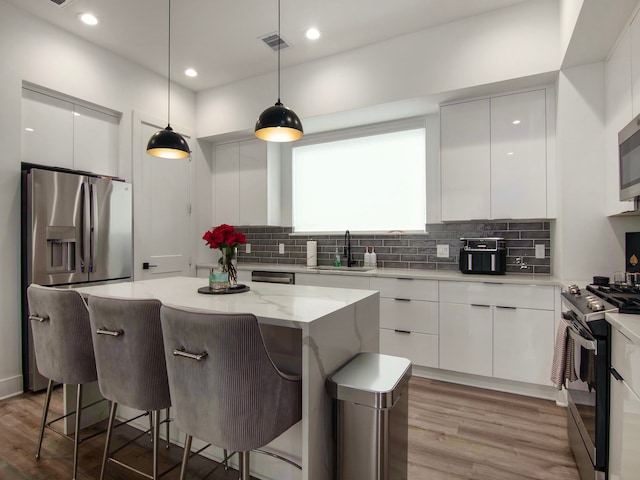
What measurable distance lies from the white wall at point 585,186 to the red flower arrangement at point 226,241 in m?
2.39

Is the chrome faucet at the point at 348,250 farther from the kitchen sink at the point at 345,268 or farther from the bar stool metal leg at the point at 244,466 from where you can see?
the bar stool metal leg at the point at 244,466

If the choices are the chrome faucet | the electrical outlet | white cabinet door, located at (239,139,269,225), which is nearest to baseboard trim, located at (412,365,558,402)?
the electrical outlet

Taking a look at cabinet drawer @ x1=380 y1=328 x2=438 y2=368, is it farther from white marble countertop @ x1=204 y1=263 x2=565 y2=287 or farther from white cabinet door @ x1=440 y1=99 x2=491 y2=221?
white cabinet door @ x1=440 y1=99 x2=491 y2=221

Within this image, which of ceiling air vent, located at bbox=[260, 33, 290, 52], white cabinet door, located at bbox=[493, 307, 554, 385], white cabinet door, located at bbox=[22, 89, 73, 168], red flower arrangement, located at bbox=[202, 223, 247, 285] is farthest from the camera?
ceiling air vent, located at bbox=[260, 33, 290, 52]

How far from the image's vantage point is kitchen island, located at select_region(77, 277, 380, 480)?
1346mm

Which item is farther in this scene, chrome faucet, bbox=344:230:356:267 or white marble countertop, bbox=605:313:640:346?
chrome faucet, bbox=344:230:356:267

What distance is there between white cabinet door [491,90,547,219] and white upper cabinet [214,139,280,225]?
8.34ft

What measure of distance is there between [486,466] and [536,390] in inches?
46.4

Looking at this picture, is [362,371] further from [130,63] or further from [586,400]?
[130,63]

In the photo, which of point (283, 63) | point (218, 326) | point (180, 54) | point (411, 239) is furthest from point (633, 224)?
point (180, 54)

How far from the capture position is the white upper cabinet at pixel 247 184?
14.5 feet

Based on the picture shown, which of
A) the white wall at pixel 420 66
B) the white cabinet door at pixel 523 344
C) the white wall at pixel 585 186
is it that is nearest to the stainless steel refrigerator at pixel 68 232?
the white wall at pixel 420 66

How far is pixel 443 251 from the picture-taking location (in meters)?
3.62

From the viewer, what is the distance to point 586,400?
1.61 m
